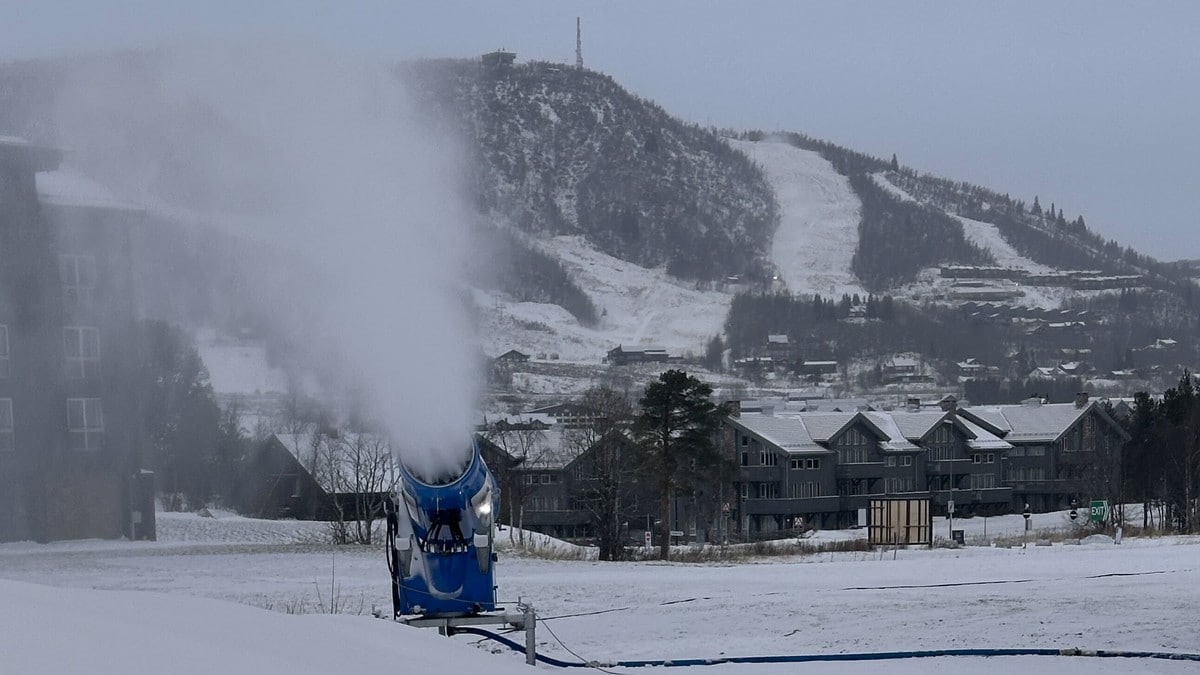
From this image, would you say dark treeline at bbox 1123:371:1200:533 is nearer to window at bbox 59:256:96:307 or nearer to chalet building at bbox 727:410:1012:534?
chalet building at bbox 727:410:1012:534

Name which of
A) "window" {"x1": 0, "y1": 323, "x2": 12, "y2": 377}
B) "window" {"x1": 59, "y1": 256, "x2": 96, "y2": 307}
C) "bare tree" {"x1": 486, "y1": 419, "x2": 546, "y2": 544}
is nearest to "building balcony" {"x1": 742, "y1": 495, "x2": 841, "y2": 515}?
"bare tree" {"x1": 486, "y1": 419, "x2": 546, "y2": 544}

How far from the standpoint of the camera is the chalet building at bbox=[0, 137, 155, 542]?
38500 millimetres

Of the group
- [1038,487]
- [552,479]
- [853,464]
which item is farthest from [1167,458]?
[552,479]

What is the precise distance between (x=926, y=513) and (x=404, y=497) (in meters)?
41.2

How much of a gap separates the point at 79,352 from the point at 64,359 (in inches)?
20.4

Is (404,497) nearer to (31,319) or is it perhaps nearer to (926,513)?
(31,319)

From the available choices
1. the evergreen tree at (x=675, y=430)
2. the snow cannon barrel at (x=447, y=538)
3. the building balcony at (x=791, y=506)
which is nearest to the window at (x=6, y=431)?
the evergreen tree at (x=675, y=430)

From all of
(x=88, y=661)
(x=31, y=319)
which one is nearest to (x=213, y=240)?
(x=31, y=319)

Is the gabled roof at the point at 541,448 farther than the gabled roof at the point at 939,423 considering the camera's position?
No

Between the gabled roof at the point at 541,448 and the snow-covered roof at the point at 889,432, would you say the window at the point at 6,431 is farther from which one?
the snow-covered roof at the point at 889,432

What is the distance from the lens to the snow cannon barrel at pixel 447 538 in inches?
611

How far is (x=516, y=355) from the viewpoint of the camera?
198 m

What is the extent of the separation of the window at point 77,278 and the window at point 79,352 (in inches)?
38.6

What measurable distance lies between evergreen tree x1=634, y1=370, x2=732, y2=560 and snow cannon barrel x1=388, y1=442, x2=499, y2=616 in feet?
115
